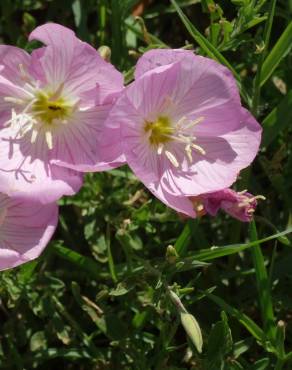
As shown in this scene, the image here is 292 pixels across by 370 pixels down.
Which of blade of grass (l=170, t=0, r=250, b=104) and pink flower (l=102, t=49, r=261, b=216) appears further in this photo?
blade of grass (l=170, t=0, r=250, b=104)

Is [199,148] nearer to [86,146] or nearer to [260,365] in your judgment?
[86,146]

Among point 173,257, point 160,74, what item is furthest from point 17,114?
point 173,257

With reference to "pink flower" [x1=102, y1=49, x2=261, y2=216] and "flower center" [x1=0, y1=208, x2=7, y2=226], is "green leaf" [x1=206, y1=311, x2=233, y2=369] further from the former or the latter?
"flower center" [x1=0, y1=208, x2=7, y2=226]

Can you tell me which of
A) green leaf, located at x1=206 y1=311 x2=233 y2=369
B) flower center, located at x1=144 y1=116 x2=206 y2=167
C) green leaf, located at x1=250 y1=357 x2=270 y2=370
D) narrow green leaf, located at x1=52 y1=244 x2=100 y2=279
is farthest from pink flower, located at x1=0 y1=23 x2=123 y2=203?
green leaf, located at x1=250 y1=357 x2=270 y2=370

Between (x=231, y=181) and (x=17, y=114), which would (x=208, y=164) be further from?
(x=17, y=114)

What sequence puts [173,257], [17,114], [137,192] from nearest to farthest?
[173,257] < [17,114] < [137,192]

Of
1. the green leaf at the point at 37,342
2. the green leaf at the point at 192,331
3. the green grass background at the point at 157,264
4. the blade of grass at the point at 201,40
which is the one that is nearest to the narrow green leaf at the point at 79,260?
the green grass background at the point at 157,264

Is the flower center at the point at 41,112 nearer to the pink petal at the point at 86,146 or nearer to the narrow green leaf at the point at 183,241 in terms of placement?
the pink petal at the point at 86,146

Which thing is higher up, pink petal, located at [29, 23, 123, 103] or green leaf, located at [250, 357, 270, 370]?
pink petal, located at [29, 23, 123, 103]

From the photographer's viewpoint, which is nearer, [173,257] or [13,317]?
[173,257]
